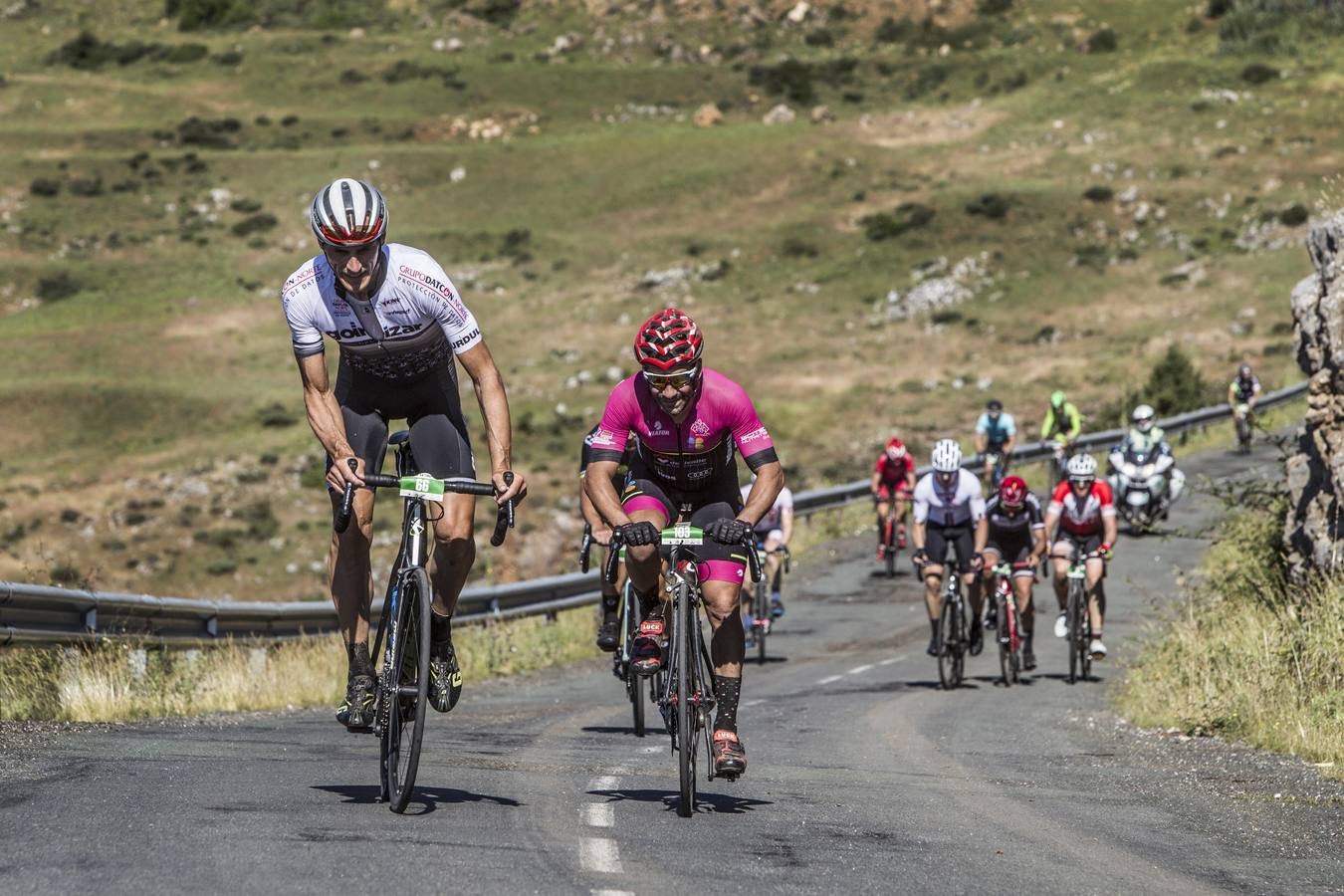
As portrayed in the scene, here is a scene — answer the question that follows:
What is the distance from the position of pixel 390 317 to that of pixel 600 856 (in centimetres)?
258

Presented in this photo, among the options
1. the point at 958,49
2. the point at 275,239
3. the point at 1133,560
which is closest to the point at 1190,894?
the point at 1133,560

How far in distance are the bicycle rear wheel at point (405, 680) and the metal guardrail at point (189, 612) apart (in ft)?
14.7

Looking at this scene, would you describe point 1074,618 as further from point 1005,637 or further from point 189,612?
point 189,612

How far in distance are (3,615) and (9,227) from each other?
289 ft

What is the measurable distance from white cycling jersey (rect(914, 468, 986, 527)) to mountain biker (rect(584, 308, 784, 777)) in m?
9.94

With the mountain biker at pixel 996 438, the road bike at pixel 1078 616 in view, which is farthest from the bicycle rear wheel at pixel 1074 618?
the mountain biker at pixel 996 438

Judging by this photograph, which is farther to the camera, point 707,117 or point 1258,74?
point 707,117

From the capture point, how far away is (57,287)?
85.4 meters

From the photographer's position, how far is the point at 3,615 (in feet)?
40.1

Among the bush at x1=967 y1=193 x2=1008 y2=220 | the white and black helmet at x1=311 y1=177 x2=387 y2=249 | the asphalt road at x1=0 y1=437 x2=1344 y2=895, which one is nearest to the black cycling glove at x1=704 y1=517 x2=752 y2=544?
the asphalt road at x1=0 y1=437 x2=1344 y2=895

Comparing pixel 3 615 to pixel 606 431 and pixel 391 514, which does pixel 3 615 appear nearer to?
pixel 606 431

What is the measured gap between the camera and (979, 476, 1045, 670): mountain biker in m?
19.5

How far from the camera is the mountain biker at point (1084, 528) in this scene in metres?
19.8

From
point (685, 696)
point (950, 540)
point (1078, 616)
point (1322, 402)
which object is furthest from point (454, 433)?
point (1078, 616)
